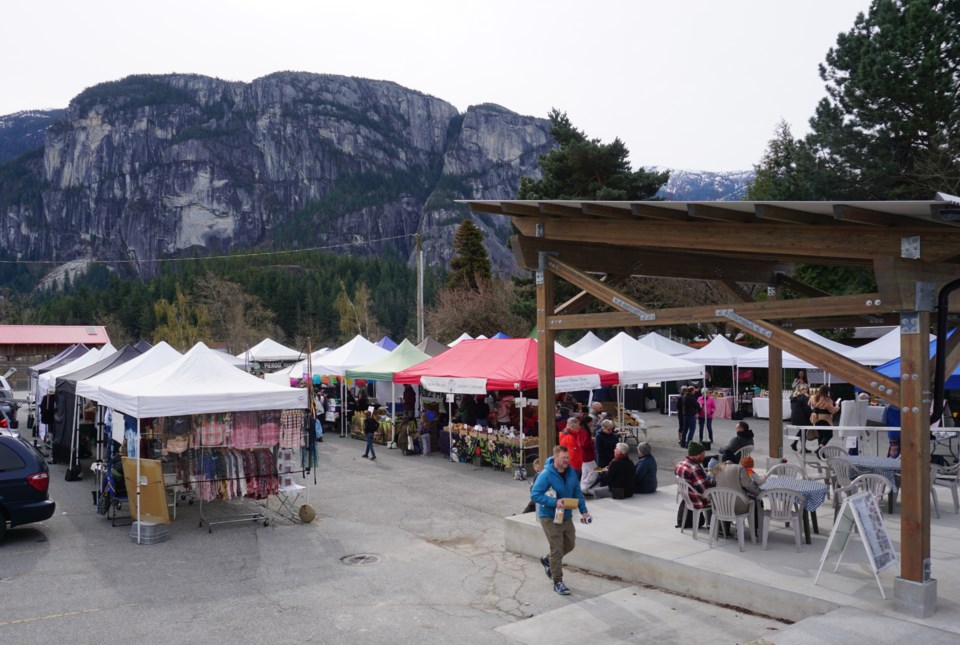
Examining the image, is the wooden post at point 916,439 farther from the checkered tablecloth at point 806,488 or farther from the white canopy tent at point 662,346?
the white canopy tent at point 662,346

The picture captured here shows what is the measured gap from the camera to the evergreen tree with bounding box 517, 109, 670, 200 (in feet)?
108

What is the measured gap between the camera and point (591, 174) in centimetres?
3406

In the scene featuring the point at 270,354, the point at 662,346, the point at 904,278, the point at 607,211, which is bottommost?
the point at 270,354

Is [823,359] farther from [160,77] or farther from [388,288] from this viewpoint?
[160,77]

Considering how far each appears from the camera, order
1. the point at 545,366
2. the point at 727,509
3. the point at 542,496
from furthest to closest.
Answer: the point at 545,366 → the point at 727,509 → the point at 542,496

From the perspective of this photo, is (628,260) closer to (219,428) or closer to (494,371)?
(494,371)

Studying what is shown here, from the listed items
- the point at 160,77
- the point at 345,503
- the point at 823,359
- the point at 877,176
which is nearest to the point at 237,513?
the point at 345,503

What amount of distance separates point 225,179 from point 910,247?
7206 inches

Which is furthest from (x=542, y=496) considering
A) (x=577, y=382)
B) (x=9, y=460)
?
(x=577, y=382)

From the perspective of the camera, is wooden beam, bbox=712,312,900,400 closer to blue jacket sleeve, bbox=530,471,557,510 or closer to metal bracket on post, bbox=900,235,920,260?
metal bracket on post, bbox=900,235,920,260

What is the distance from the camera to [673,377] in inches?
701

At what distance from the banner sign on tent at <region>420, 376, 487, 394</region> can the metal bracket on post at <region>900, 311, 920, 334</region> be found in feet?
30.2

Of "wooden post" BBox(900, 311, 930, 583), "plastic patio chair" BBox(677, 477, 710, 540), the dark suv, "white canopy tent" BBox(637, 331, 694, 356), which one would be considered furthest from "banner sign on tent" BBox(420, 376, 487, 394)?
"white canopy tent" BBox(637, 331, 694, 356)

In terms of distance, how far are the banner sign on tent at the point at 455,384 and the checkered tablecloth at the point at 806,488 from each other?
676 cm
